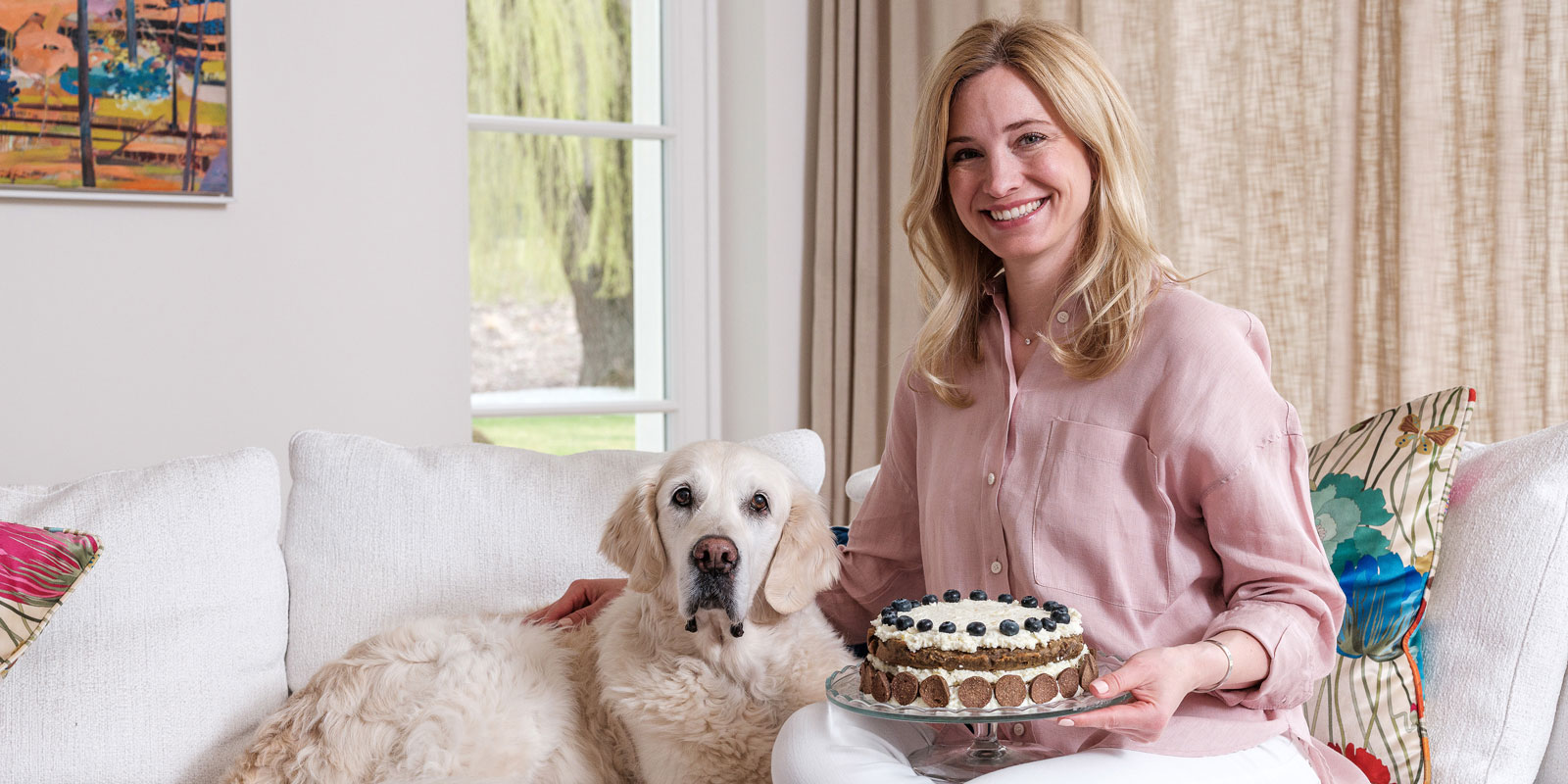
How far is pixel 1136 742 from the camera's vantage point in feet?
4.55

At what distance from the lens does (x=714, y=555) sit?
5.24 feet

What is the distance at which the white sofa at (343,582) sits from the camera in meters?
1.67

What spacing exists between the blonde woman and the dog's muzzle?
0.70ft

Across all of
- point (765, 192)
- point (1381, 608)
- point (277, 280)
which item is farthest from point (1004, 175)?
point (277, 280)

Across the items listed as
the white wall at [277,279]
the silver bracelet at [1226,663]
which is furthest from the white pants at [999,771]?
the white wall at [277,279]

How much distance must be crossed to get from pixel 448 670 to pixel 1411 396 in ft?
6.30

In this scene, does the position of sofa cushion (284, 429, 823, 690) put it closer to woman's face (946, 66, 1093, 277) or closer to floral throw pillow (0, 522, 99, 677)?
floral throw pillow (0, 522, 99, 677)

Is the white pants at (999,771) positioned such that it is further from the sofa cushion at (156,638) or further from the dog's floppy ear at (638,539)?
the sofa cushion at (156,638)

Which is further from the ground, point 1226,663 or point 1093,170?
point 1093,170

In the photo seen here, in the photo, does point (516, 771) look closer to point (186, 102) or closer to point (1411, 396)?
point (1411, 396)

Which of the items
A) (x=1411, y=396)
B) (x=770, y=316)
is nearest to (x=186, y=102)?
(x=770, y=316)

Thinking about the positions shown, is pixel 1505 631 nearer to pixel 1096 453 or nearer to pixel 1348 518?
pixel 1348 518

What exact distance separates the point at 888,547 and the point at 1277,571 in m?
0.66

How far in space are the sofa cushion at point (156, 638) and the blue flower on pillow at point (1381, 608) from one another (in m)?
1.75
